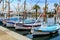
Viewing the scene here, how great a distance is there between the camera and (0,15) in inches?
1970

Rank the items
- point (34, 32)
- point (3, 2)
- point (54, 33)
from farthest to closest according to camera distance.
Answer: point (3, 2), point (54, 33), point (34, 32)

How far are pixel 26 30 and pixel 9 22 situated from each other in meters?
6.10

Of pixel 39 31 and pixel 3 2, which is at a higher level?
pixel 3 2

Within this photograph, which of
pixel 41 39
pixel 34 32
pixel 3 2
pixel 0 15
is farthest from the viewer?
pixel 0 15

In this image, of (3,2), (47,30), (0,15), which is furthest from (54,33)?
(0,15)

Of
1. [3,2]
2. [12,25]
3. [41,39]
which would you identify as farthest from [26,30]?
[3,2]

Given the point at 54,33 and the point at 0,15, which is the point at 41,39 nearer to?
the point at 54,33

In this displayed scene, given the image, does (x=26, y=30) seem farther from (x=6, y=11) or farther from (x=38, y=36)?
(x=6, y=11)

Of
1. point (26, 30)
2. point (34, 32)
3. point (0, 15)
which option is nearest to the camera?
point (34, 32)

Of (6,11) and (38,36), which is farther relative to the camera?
(6,11)

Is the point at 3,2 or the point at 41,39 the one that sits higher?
the point at 3,2

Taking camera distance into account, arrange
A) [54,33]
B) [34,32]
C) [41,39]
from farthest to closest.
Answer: [54,33]
[34,32]
[41,39]

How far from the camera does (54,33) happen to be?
26562 mm

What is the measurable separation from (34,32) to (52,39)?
8.76 ft
